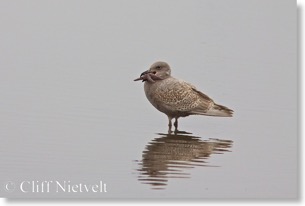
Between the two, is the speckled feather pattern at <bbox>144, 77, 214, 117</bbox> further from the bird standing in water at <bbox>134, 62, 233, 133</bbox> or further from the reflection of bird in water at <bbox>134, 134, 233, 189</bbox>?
the reflection of bird in water at <bbox>134, 134, 233, 189</bbox>

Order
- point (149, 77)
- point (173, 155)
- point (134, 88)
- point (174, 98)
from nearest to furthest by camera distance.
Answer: point (173, 155) < point (174, 98) < point (149, 77) < point (134, 88)

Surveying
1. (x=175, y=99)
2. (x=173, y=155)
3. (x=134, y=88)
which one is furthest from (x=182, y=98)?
(x=134, y=88)

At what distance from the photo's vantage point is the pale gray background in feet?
38.5

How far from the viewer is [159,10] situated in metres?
21.3

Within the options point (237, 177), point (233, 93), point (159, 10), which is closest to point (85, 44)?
point (159, 10)

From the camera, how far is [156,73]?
46.6 ft

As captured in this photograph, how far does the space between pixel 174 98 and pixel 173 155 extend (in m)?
1.64

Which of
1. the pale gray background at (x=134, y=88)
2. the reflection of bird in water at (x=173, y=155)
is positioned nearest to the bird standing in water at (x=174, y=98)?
the pale gray background at (x=134, y=88)

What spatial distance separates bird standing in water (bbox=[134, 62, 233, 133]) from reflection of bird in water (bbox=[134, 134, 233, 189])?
0.53 metres

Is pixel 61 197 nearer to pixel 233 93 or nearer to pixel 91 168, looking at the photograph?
pixel 91 168

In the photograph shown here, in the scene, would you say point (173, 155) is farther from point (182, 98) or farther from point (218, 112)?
point (218, 112)

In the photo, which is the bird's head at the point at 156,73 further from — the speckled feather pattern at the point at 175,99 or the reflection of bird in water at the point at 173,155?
the reflection of bird in water at the point at 173,155

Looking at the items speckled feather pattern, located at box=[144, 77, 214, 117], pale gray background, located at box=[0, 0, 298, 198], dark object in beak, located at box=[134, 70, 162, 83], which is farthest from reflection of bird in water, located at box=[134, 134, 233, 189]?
dark object in beak, located at box=[134, 70, 162, 83]

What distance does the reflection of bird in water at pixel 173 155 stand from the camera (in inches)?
454
